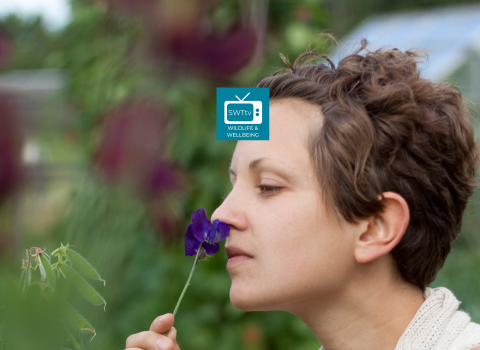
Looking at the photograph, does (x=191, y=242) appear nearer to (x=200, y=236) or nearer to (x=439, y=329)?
(x=200, y=236)

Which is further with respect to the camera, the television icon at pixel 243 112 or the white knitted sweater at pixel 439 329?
the television icon at pixel 243 112

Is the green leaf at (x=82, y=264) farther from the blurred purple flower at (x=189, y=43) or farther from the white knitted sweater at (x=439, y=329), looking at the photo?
the white knitted sweater at (x=439, y=329)

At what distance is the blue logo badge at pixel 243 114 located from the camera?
996 millimetres

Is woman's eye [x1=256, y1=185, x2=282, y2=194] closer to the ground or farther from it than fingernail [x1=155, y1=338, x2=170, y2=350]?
farther from it

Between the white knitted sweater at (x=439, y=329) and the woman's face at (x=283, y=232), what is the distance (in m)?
0.16

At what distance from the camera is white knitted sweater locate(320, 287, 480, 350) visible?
90 centimetres

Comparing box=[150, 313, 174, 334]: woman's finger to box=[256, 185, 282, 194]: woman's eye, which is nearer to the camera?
box=[150, 313, 174, 334]: woman's finger

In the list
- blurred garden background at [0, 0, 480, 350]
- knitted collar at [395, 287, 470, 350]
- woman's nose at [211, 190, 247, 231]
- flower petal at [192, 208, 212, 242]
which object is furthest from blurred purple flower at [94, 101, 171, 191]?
knitted collar at [395, 287, 470, 350]

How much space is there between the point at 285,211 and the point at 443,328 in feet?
1.23

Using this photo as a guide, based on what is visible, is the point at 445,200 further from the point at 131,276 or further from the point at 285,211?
the point at 131,276

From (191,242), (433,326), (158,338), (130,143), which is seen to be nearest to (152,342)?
(158,338)

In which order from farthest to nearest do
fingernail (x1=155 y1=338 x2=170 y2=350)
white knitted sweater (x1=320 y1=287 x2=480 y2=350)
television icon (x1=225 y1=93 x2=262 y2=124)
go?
television icon (x1=225 y1=93 x2=262 y2=124)
white knitted sweater (x1=320 y1=287 x2=480 y2=350)
fingernail (x1=155 y1=338 x2=170 y2=350)

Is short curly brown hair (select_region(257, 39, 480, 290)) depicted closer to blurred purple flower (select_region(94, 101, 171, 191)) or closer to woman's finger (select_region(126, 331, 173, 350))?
woman's finger (select_region(126, 331, 173, 350))

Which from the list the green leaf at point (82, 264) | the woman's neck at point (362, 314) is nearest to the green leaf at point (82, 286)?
A: the green leaf at point (82, 264)
